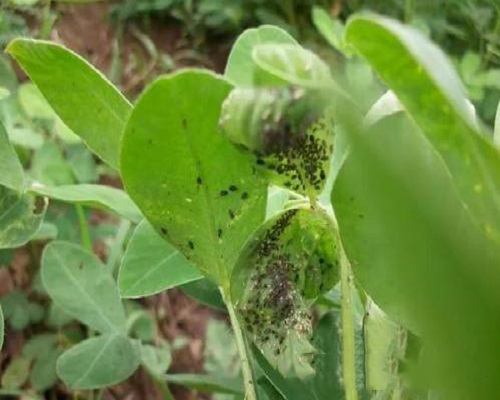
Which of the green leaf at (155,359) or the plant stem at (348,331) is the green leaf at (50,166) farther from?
the plant stem at (348,331)

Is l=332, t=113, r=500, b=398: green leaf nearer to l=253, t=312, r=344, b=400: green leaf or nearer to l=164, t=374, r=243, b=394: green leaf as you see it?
l=253, t=312, r=344, b=400: green leaf

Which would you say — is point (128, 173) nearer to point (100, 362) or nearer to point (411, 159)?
point (411, 159)

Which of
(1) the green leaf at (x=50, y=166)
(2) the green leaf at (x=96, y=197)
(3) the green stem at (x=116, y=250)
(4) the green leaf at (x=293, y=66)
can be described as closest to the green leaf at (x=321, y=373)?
(2) the green leaf at (x=96, y=197)

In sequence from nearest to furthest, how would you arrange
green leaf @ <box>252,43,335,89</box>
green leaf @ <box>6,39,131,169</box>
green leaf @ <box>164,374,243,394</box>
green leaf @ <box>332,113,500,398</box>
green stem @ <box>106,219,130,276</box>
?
1. green leaf @ <box>332,113,500,398</box>
2. green leaf @ <box>252,43,335,89</box>
3. green leaf @ <box>6,39,131,169</box>
4. green leaf @ <box>164,374,243,394</box>
5. green stem @ <box>106,219,130,276</box>

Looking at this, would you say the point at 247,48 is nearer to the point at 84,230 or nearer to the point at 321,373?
the point at 321,373

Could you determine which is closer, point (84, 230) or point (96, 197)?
point (96, 197)

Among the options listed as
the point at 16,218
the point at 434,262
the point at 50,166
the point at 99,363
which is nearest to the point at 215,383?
the point at 99,363

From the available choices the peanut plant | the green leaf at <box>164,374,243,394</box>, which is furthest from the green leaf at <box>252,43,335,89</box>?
the green leaf at <box>164,374,243,394</box>

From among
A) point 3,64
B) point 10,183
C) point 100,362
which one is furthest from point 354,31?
point 3,64
